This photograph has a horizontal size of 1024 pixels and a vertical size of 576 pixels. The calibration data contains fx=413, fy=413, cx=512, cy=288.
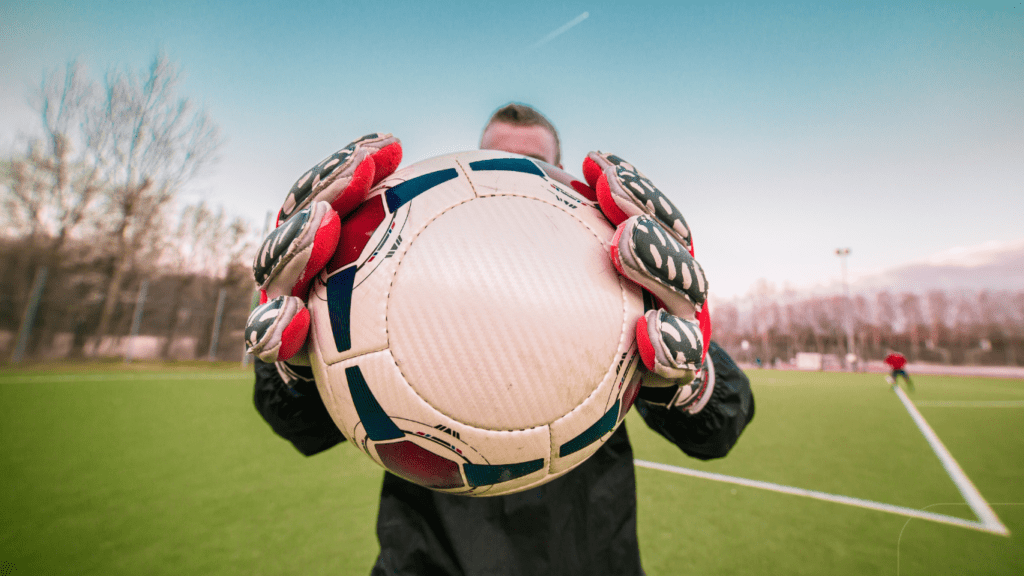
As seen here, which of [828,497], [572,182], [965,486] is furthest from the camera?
[965,486]

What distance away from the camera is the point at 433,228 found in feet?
2.46

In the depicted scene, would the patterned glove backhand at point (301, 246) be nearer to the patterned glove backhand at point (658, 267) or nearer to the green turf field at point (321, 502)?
the patterned glove backhand at point (658, 267)

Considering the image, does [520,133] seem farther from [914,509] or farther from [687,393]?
[914,509]

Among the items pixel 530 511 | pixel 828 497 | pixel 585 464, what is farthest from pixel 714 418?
pixel 828 497

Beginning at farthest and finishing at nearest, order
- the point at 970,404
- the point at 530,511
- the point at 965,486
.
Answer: the point at 970,404
the point at 965,486
the point at 530,511

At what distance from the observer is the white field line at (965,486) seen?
297 centimetres

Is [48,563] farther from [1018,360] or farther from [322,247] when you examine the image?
[1018,360]

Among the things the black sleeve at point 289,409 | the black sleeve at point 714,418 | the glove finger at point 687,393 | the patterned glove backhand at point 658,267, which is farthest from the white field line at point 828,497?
the patterned glove backhand at point 658,267

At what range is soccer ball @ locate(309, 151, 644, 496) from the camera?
2.29ft

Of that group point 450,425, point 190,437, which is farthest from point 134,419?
point 450,425

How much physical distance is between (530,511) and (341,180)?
1025mm

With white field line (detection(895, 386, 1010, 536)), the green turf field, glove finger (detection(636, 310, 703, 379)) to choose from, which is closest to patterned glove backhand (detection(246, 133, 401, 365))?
glove finger (detection(636, 310, 703, 379))

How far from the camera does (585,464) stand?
4.33ft

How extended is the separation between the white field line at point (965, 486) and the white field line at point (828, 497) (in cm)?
8
